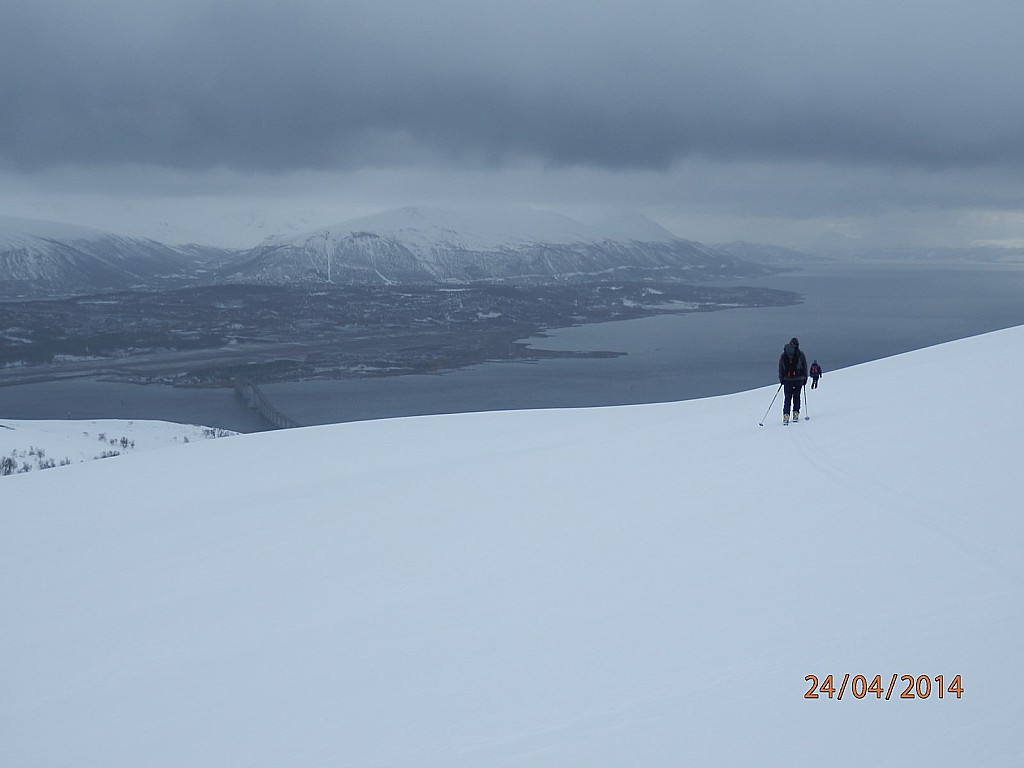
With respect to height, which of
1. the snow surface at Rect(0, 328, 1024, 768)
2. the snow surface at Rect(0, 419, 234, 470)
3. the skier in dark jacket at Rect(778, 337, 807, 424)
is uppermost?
the skier in dark jacket at Rect(778, 337, 807, 424)

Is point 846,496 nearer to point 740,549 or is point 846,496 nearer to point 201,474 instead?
point 740,549

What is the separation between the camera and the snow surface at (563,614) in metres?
3.79

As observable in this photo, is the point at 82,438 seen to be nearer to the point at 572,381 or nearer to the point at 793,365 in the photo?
the point at 793,365

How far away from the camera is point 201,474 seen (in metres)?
13.5

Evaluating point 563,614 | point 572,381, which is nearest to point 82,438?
point 563,614

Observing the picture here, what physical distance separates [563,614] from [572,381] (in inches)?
2366

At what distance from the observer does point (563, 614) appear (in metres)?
5.16

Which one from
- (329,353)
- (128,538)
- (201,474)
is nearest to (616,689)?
(128,538)

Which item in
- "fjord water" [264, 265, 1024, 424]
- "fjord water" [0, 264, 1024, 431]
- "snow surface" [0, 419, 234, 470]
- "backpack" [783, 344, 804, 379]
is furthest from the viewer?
"fjord water" [264, 265, 1024, 424]

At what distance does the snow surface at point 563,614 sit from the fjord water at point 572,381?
139ft

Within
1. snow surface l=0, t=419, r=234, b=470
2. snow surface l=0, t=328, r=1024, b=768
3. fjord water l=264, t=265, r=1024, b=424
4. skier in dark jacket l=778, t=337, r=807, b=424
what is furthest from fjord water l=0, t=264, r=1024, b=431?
snow surface l=0, t=328, r=1024, b=768
